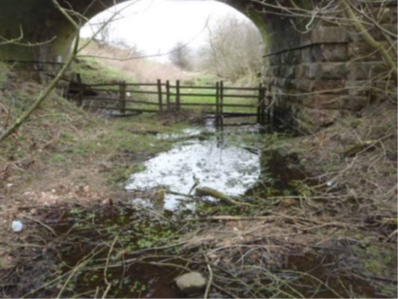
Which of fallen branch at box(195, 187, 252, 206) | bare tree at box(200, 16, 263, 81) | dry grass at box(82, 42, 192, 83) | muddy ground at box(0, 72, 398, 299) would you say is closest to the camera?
muddy ground at box(0, 72, 398, 299)

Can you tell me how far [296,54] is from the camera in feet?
29.2

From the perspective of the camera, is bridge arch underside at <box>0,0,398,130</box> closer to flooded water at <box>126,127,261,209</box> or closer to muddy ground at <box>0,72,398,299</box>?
muddy ground at <box>0,72,398,299</box>

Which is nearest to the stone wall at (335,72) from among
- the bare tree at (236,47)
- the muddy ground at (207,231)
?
the muddy ground at (207,231)

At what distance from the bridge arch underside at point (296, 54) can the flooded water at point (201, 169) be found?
5.35 ft

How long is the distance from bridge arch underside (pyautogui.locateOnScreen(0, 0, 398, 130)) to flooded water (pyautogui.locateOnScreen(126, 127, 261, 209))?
1630 mm

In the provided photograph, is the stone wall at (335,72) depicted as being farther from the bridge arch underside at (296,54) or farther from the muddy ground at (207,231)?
the muddy ground at (207,231)

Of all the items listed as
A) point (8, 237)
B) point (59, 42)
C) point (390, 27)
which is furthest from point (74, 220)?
point (59, 42)

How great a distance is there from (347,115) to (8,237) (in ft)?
20.7

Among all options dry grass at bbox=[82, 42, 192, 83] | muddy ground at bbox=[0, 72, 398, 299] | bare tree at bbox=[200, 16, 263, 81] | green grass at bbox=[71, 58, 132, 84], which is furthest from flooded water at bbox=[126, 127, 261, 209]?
dry grass at bbox=[82, 42, 192, 83]

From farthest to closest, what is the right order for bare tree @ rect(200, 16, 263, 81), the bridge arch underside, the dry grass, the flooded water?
the dry grass → bare tree @ rect(200, 16, 263, 81) → the bridge arch underside → the flooded water

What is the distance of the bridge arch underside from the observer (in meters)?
7.16

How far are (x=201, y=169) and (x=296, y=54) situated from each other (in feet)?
14.5

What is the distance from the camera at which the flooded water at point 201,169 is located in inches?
205

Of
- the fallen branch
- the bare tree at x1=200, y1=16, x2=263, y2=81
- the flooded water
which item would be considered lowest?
the flooded water
